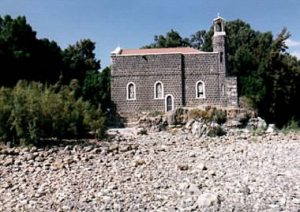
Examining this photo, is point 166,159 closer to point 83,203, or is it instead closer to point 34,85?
point 83,203

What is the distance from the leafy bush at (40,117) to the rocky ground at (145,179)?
0.75 meters

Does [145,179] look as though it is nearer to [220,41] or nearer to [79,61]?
[220,41]

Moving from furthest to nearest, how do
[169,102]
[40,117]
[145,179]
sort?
→ [169,102]
[40,117]
[145,179]

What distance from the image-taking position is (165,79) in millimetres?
32250

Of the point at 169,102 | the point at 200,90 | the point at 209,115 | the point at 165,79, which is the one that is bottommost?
the point at 209,115

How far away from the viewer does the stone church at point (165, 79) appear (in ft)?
104

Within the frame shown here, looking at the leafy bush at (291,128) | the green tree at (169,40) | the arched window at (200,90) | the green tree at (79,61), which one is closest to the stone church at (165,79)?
the arched window at (200,90)

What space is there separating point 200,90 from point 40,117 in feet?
68.3

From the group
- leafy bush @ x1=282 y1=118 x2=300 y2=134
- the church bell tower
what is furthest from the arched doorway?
leafy bush @ x1=282 y1=118 x2=300 y2=134

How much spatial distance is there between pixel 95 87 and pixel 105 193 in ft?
80.2

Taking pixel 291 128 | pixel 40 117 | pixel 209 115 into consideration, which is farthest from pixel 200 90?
pixel 40 117

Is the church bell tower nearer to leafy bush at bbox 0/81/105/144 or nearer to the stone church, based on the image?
the stone church

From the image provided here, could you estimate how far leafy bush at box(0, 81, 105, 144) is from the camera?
11711 mm

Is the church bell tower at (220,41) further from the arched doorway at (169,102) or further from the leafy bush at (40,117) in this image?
the leafy bush at (40,117)
